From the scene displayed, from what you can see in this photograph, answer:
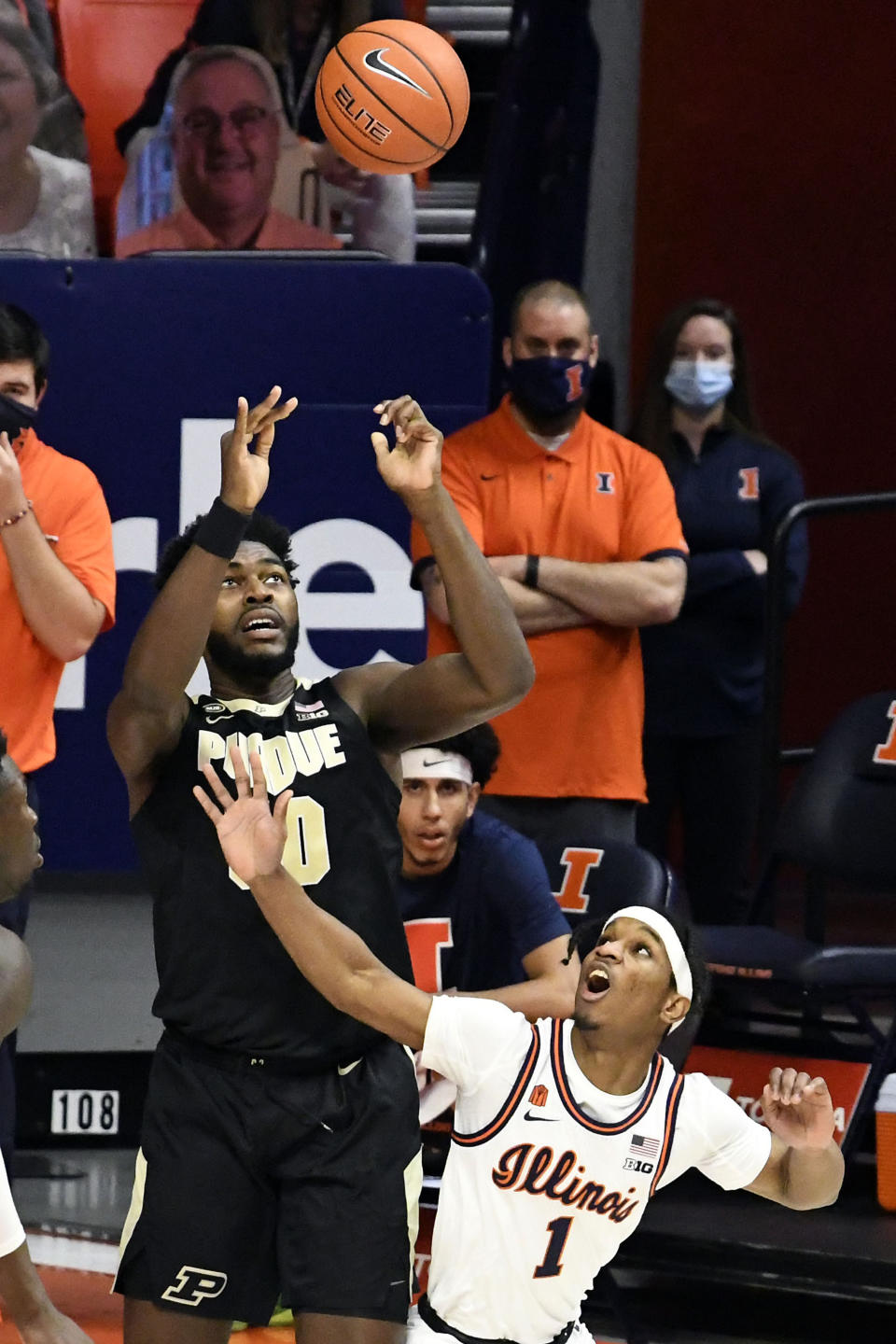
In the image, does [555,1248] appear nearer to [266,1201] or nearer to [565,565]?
[266,1201]

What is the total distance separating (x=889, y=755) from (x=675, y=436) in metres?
1.12

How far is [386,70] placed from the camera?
5.44m

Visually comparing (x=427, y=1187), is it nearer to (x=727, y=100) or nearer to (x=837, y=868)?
(x=837, y=868)

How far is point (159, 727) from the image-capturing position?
3.75 meters

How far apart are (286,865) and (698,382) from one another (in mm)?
3070

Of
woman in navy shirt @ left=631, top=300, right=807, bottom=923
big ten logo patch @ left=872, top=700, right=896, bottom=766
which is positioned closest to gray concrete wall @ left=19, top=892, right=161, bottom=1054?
woman in navy shirt @ left=631, top=300, right=807, bottom=923

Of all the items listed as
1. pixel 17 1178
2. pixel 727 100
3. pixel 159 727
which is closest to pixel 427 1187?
pixel 17 1178

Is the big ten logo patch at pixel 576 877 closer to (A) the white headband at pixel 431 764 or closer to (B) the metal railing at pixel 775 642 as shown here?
(A) the white headband at pixel 431 764

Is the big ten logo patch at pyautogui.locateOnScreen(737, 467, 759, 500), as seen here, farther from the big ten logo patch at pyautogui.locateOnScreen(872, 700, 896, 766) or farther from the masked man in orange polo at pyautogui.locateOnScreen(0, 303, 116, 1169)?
the masked man in orange polo at pyautogui.locateOnScreen(0, 303, 116, 1169)

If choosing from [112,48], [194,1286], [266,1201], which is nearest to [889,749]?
[266,1201]

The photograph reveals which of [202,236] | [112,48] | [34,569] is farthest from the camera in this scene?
[112,48]

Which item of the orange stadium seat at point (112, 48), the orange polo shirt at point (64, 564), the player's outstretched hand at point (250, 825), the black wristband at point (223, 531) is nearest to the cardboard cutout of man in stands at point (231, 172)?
the orange stadium seat at point (112, 48)

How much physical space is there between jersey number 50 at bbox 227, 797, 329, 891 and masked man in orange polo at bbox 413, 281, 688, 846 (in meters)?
2.02

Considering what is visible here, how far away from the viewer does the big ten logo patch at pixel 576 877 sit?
5.56m
